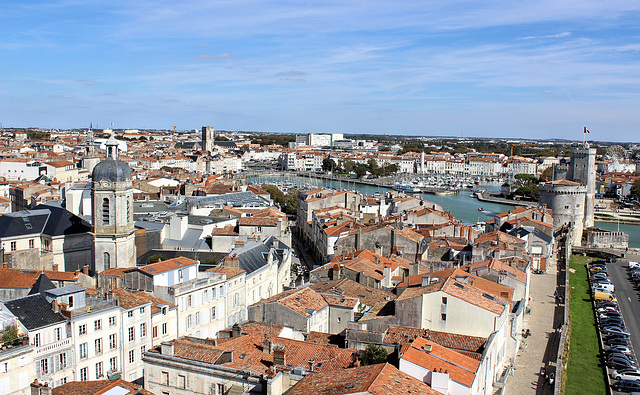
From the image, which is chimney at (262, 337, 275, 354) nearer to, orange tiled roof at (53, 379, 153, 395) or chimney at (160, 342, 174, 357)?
chimney at (160, 342, 174, 357)

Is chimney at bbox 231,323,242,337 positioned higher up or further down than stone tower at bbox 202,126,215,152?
further down

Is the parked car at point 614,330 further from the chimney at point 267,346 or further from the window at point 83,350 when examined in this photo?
the window at point 83,350

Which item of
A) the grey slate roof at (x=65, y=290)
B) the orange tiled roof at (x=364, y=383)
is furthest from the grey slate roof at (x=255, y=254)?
the orange tiled roof at (x=364, y=383)

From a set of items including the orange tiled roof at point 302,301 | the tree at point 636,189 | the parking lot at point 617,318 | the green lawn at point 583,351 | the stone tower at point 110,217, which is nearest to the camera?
the orange tiled roof at point 302,301

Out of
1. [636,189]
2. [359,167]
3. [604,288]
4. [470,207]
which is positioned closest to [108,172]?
[604,288]

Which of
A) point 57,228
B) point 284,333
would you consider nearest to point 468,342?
point 284,333

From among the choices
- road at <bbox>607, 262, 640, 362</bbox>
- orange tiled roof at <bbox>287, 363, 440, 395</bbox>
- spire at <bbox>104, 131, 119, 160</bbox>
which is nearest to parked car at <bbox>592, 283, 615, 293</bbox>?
road at <bbox>607, 262, 640, 362</bbox>

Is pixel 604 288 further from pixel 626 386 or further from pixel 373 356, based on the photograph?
pixel 373 356
